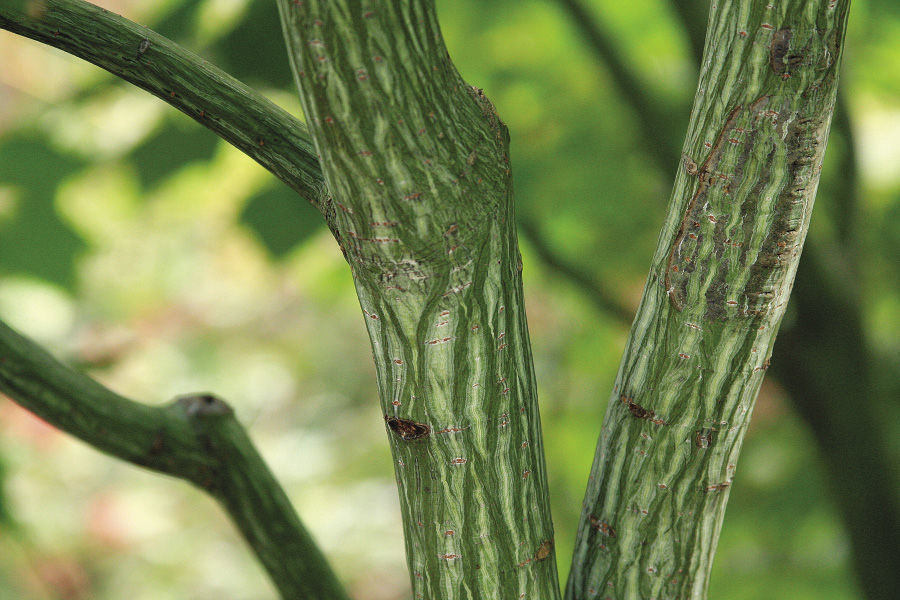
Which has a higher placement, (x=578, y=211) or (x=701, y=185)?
(x=578, y=211)

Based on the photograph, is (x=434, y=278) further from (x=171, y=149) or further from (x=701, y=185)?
(x=171, y=149)

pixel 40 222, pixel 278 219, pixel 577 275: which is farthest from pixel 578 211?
pixel 40 222

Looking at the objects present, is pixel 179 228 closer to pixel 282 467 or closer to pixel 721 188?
pixel 282 467

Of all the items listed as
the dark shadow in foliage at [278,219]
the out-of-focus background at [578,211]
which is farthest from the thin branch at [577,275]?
the dark shadow in foliage at [278,219]

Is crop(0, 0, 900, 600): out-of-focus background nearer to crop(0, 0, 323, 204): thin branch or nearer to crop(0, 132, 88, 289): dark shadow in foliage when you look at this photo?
crop(0, 132, 88, 289): dark shadow in foliage

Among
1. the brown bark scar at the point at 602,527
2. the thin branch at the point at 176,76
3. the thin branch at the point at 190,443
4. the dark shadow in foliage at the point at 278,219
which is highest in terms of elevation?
the dark shadow in foliage at the point at 278,219

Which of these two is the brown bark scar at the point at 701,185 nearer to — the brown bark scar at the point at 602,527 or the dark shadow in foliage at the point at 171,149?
the brown bark scar at the point at 602,527

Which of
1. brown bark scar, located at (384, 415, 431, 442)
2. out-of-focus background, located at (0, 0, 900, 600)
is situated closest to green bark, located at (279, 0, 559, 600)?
brown bark scar, located at (384, 415, 431, 442)
